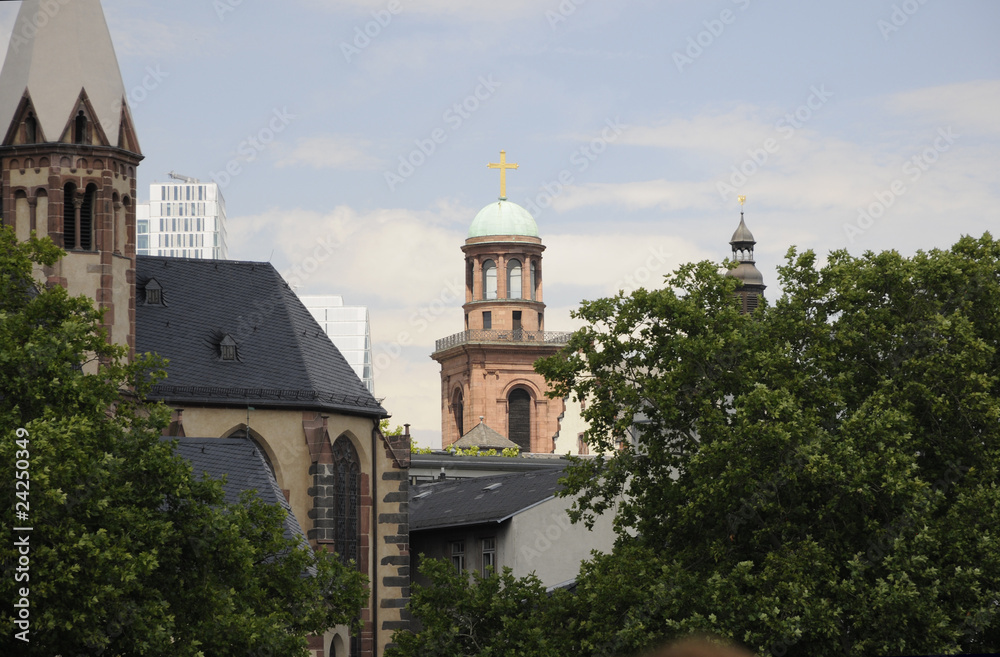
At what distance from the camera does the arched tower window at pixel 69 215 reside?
4712 cm

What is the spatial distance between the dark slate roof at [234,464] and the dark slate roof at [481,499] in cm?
1546

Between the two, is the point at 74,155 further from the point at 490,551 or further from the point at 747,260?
the point at 747,260

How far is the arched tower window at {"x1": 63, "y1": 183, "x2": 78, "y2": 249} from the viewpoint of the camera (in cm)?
4712

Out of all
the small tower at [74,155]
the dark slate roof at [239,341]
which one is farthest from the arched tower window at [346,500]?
the small tower at [74,155]

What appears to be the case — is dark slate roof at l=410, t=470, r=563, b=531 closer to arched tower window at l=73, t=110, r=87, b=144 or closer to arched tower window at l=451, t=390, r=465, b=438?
arched tower window at l=73, t=110, r=87, b=144

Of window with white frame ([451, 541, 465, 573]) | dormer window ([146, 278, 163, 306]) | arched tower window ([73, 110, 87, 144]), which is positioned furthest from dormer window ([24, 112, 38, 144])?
window with white frame ([451, 541, 465, 573])

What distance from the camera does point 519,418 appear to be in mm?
121875

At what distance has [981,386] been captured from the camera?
36.1 m

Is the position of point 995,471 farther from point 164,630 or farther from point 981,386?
point 164,630

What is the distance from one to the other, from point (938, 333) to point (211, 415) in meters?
22.7

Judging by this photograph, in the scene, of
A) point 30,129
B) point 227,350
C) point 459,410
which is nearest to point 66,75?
point 30,129

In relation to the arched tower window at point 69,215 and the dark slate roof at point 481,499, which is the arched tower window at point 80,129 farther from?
the dark slate roof at point 481,499

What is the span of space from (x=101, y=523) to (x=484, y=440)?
87024 mm

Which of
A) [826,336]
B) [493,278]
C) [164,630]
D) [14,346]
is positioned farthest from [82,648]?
[493,278]
